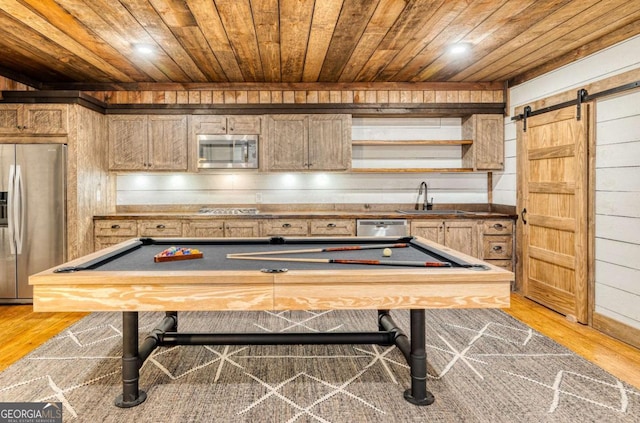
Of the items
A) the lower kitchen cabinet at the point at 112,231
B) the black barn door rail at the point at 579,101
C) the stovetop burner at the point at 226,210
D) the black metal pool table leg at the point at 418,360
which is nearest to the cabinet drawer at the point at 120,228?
the lower kitchen cabinet at the point at 112,231

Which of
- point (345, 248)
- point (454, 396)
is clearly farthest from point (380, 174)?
point (454, 396)

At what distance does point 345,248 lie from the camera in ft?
9.02

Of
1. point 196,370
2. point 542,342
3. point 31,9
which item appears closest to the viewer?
point 196,370

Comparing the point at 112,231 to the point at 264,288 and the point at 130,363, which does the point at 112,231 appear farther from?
the point at 264,288

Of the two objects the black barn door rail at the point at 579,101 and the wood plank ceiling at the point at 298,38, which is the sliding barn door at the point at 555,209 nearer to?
the black barn door rail at the point at 579,101

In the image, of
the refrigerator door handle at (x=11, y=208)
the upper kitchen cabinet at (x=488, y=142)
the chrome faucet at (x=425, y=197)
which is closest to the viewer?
the refrigerator door handle at (x=11, y=208)

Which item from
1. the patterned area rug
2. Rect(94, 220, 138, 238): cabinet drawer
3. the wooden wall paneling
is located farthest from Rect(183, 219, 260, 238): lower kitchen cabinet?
the patterned area rug

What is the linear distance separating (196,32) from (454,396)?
325 cm

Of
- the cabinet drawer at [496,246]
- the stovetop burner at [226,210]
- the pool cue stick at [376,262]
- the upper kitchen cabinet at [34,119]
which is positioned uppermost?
the upper kitchen cabinet at [34,119]

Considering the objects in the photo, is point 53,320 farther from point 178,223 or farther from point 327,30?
point 327,30

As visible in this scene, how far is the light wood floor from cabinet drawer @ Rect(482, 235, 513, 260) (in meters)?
0.62

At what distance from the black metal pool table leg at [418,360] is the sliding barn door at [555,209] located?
7.59 feet

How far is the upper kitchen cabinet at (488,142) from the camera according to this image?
502cm

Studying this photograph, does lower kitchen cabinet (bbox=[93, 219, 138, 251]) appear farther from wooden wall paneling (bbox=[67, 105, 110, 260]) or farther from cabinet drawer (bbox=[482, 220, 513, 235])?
cabinet drawer (bbox=[482, 220, 513, 235])
